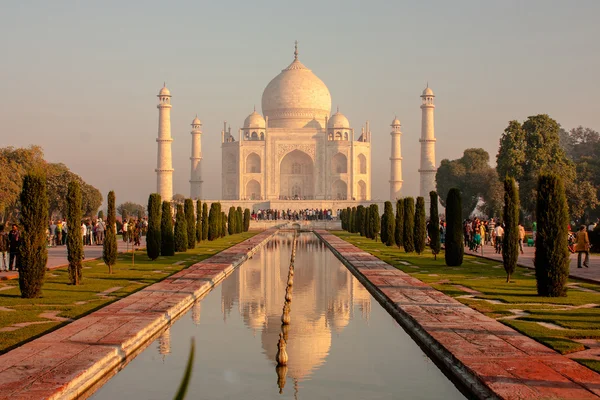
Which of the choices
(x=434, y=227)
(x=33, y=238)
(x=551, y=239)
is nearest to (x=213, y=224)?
(x=434, y=227)

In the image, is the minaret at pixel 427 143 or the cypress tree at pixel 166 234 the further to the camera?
the minaret at pixel 427 143

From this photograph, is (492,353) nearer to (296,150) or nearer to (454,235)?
(454,235)

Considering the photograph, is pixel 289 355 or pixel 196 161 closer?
pixel 289 355

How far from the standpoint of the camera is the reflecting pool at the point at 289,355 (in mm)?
4855

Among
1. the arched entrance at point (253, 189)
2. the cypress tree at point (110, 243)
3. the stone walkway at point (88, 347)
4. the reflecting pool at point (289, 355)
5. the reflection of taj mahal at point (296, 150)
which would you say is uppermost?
the reflection of taj mahal at point (296, 150)

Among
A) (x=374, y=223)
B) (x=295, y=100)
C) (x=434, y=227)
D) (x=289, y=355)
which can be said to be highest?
(x=295, y=100)

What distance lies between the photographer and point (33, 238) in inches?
365

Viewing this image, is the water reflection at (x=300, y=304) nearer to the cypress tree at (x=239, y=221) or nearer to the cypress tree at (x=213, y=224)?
the cypress tree at (x=213, y=224)

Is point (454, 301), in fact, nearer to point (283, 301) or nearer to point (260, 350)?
point (283, 301)

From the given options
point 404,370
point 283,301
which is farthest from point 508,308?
point 404,370

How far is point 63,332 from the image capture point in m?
6.41

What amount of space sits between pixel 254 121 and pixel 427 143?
39.5 feet

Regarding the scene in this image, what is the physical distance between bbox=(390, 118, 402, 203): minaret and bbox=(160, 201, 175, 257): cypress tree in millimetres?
32322

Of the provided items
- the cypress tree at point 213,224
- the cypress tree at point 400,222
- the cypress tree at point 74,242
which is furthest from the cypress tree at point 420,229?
the cypress tree at point 213,224
